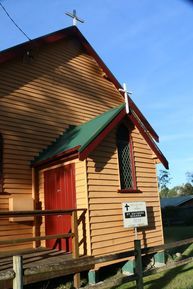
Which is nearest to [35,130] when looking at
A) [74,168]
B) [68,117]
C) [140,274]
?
[68,117]

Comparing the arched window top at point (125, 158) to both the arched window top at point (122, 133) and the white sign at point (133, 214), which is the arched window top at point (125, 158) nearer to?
the arched window top at point (122, 133)

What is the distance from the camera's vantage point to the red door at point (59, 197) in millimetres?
A: 11376

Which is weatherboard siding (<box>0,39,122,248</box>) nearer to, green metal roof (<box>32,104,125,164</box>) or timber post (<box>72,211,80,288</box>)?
green metal roof (<box>32,104,125,164</box>)

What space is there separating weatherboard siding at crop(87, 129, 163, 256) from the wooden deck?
3.87ft

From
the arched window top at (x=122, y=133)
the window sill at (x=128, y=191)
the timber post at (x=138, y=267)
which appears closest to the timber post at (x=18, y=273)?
the timber post at (x=138, y=267)

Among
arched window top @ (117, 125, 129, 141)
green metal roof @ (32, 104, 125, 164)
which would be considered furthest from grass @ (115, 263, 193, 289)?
arched window top @ (117, 125, 129, 141)

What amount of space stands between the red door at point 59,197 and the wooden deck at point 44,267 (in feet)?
1.85

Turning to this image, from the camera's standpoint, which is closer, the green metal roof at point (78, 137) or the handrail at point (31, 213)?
the handrail at point (31, 213)

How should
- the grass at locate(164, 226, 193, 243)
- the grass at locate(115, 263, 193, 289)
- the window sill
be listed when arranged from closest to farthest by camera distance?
1. the grass at locate(115, 263, 193, 289)
2. the window sill
3. the grass at locate(164, 226, 193, 243)

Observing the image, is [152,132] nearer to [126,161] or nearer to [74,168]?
[126,161]

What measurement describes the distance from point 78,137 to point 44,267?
5927 mm

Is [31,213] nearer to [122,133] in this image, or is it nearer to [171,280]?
[171,280]

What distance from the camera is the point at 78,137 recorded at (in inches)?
480

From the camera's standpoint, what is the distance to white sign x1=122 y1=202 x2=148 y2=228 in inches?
430
